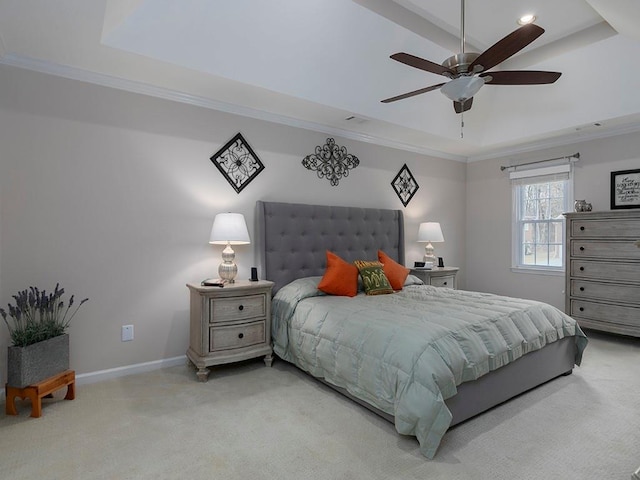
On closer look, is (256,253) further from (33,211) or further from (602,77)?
(602,77)

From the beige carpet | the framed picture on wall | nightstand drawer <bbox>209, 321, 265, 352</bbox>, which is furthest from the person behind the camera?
the framed picture on wall

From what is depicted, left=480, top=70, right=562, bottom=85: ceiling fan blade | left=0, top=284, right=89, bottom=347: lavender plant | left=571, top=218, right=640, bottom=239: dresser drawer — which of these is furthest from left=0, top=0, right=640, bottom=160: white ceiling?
left=0, top=284, right=89, bottom=347: lavender plant

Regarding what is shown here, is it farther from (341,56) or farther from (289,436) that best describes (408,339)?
(341,56)

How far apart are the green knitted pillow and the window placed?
266cm

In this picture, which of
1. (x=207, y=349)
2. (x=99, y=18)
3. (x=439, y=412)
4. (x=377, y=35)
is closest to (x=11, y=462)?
(x=207, y=349)

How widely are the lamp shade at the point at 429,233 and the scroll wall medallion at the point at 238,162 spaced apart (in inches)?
93.9

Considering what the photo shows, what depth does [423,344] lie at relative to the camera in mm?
2150

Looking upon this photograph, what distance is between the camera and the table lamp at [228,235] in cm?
322

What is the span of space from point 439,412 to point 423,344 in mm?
358

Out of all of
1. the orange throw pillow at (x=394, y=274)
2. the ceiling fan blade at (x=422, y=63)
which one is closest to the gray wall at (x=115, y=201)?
the orange throw pillow at (x=394, y=274)

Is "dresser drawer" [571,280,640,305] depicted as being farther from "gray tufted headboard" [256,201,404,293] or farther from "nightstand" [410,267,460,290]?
"gray tufted headboard" [256,201,404,293]

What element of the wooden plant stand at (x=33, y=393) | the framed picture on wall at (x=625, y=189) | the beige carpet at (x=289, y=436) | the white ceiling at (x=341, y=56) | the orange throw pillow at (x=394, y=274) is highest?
the white ceiling at (x=341, y=56)

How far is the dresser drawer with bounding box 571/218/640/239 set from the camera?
12.6 ft

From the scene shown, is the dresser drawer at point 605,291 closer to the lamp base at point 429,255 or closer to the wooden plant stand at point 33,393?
the lamp base at point 429,255
